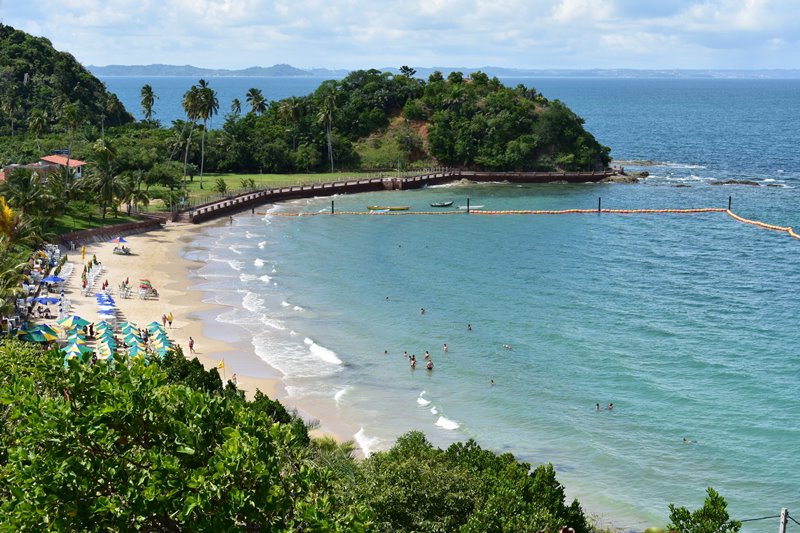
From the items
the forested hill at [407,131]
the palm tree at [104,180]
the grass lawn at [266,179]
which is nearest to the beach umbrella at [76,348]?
the palm tree at [104,180]

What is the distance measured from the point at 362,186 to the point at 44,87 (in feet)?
171

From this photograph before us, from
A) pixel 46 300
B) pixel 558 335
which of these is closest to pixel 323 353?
pixel 558 335

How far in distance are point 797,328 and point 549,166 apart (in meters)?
73.5

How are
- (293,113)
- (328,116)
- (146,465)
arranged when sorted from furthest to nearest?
(293,113), (328,116), (146,465)

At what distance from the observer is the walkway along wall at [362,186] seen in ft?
311

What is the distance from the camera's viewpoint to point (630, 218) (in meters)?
96.4

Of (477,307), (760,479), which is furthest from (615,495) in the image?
(477,307)

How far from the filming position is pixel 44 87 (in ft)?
429

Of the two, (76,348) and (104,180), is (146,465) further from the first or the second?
(104,180)

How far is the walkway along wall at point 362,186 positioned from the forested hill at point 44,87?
3125 centimetres

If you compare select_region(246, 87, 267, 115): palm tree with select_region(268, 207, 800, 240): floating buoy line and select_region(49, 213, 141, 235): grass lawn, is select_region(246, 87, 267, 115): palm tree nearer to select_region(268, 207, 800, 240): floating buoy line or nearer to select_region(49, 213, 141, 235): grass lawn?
select_region(268, 207, 800, 240): floating buoy line

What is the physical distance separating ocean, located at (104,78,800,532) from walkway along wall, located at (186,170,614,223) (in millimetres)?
3097

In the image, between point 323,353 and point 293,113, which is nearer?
point 323,353

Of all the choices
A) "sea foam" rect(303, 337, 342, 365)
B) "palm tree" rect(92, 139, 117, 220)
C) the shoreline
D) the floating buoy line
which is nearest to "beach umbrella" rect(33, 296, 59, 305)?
the shoreline
